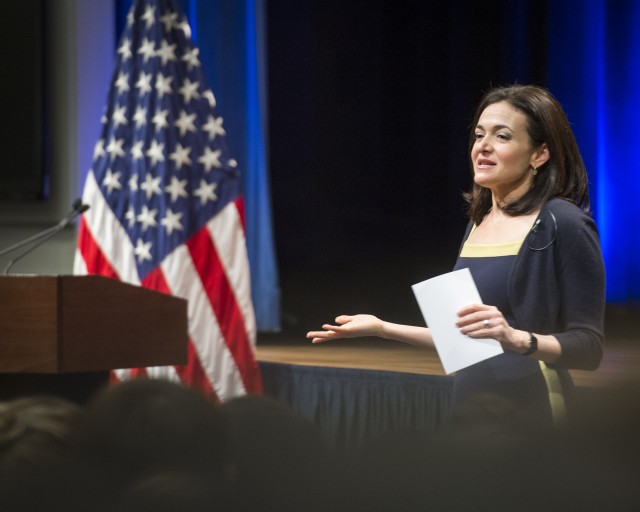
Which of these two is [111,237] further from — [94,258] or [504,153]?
[504,153]

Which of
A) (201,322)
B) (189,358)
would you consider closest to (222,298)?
(201,322)

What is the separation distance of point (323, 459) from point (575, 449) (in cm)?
6

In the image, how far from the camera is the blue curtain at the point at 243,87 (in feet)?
19.3

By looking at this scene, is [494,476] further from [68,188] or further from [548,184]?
[68,188]

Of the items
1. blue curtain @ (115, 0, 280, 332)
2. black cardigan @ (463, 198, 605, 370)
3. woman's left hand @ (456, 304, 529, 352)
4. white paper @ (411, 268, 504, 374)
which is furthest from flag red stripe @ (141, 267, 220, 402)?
white paper @ (411, 268, 504, 374)

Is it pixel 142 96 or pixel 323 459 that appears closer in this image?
pixel 323 459

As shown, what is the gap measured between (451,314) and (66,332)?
2242 millimetres

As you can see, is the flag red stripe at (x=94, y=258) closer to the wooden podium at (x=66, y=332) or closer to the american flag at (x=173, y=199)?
the american flag at (x=173, y=199)

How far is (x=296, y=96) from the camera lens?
610 cm

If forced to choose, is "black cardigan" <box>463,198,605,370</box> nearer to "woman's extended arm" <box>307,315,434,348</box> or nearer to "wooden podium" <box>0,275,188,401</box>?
"woman's extended arm" <box>307,315,434,348</box>

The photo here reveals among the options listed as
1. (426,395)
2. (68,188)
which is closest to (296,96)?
(68,188)

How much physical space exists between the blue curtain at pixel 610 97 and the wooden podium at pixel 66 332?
140 inches

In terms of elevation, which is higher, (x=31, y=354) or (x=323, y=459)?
(x=323, y=459)

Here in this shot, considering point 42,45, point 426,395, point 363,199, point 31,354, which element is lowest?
point 426,395
